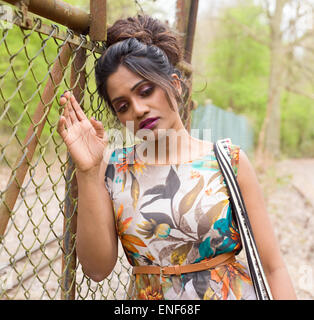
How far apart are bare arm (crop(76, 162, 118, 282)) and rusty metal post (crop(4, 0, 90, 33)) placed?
0.56 m

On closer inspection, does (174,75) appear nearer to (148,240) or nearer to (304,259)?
(148,240)

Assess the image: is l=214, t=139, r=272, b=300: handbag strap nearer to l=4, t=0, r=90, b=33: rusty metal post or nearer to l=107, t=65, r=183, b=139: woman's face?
l=107, t=65, r=183, b=139: woman's face

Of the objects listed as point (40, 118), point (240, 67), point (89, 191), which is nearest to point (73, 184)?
point (89, 191)

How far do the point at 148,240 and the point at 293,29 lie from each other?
42.2ft

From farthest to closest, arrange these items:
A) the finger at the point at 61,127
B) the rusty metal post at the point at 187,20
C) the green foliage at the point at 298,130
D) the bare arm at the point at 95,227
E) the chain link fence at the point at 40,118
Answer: the green foliage at the point at 298,130
the rusty metal post at the point at 187,20
the bare arm at the point at 95,227
the finger at the point at 61,127
the chain link fence at the point at 40,118

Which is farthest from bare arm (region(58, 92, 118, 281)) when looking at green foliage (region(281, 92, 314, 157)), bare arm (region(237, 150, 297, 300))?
green foliage (region(281, 92, 314, 157))

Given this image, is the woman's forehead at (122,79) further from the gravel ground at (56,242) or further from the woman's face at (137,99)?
the gravel ground at (56,242)

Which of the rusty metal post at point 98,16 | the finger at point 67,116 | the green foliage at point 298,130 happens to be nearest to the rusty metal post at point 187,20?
the rusty metal post at point 98,16

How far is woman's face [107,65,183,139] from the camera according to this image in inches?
59.3

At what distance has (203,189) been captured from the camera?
1.54 meters

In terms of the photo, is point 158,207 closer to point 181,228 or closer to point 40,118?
point 181,228

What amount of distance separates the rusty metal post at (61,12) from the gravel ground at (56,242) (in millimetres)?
548

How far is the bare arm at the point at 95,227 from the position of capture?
143 cm
